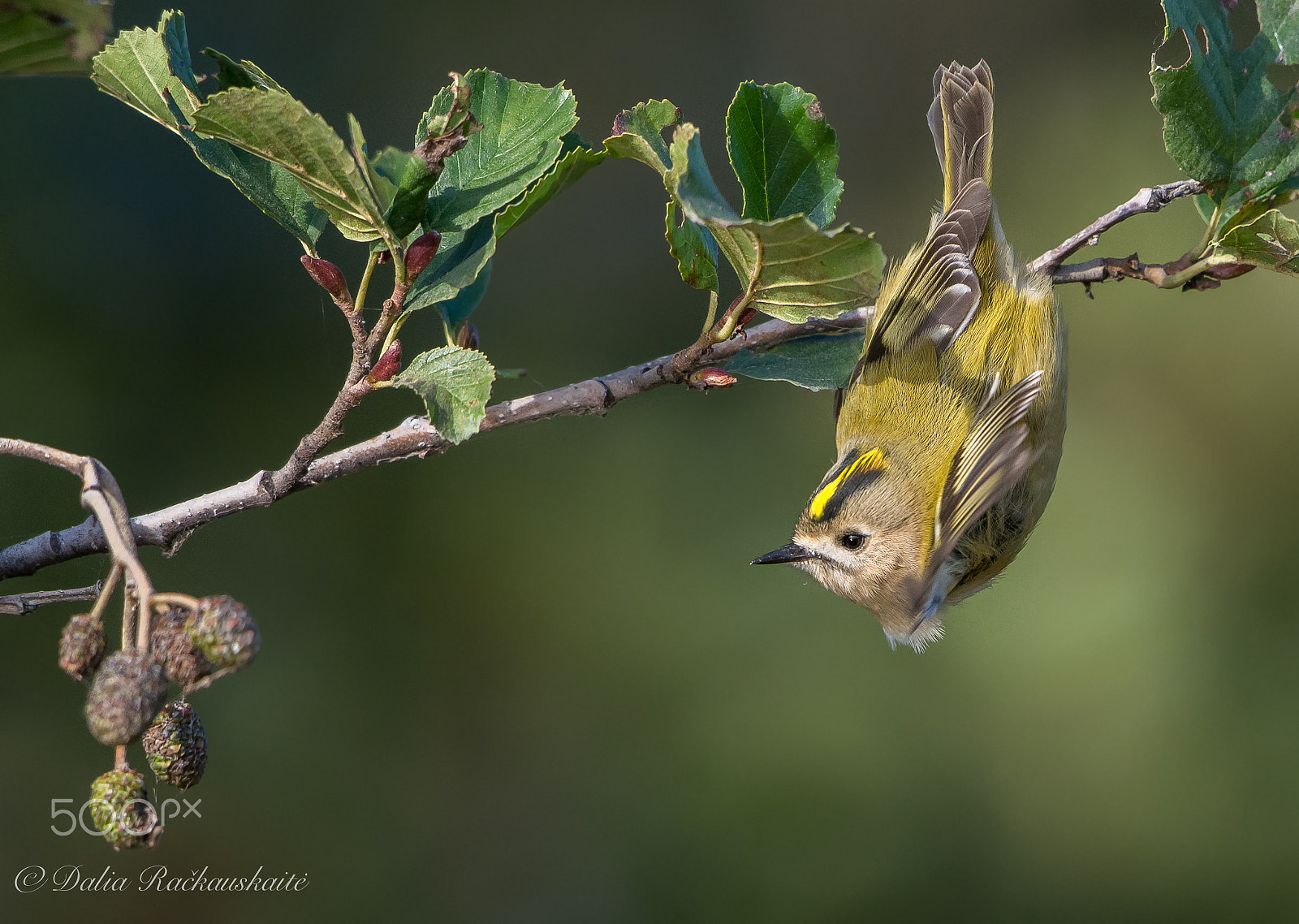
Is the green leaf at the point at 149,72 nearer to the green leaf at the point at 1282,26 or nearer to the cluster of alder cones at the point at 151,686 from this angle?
the cluster of alder cones at the point at 151,686

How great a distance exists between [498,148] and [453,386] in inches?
11.7

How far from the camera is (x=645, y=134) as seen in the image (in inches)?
48.4

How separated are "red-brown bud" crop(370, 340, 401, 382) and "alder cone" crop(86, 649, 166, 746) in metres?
0.42

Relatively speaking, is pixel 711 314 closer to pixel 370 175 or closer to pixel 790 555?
pixel 370 175

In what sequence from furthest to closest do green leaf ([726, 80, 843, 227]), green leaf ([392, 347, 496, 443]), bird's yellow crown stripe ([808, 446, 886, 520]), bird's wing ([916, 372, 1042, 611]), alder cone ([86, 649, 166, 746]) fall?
bird's yellow crown stripe ([808, 446, 886, 520])
bird's wing ([916, 372, 1042, 611])
green leaf ([726, 80, 843, 227])
green leaf ([392, 347, 496, 443])
alder cone ([86, 649, 166, 746])

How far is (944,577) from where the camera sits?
7.04 ft

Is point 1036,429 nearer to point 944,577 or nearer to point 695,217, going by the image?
point 944,577

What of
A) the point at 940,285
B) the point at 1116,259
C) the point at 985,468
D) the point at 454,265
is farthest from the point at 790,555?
the point at 454,265

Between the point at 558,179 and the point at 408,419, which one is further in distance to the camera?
the point at 408,419

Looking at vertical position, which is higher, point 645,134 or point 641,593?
point 645,134

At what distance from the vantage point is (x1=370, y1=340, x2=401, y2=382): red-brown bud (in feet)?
3.98

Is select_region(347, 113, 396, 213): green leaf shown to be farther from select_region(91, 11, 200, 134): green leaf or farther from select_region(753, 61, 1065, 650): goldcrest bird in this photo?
select_region(753, 61, 1065, 650): goldcrest bird

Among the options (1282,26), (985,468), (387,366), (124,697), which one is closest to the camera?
(124,697)

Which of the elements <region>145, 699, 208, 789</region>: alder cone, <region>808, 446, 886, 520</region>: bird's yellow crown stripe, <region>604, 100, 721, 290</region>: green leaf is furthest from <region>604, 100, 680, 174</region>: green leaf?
<region>808, 446, 886, 520</region>: bird's yellow crown stripe
